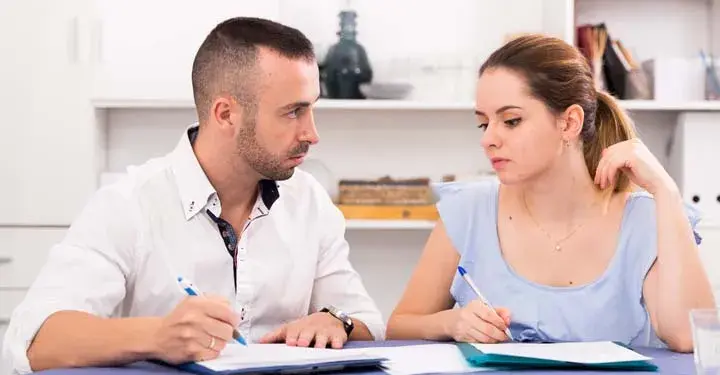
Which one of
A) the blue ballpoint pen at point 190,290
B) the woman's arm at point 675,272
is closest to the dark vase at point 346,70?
the woman's arm at point 675,272

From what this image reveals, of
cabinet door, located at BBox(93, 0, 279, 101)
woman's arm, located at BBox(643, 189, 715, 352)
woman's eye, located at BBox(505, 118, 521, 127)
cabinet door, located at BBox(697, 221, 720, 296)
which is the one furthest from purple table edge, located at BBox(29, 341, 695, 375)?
cabinet door, located at BBox(93, 0, 279, 101)


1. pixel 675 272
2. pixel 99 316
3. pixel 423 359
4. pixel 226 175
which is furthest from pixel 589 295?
pixel 99 316

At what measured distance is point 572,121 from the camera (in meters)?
2.06

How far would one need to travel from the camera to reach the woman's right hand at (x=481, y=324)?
1.76m

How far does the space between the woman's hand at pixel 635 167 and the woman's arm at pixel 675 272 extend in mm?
19

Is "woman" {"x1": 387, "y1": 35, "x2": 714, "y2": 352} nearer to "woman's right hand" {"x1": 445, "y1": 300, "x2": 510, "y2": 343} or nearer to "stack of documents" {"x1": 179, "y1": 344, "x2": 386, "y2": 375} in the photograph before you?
"woman's right hand" {"x1": 445, "y1": 300, "x2": 510, "y2": 343}

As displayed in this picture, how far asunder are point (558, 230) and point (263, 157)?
58cm

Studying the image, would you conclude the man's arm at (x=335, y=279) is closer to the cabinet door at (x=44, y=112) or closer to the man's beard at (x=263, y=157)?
the man's beard at (x=263, y=157)

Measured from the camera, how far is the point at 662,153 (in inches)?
144

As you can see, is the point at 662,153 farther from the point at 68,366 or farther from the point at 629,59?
the point at 68,366

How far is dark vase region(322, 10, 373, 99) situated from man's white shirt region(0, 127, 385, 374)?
129cm

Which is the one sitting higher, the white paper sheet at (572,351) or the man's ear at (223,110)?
the man's ear at (223,110)

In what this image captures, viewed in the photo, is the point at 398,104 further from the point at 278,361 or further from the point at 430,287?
Answer: the point at 278,361

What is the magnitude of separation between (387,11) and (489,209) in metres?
1.67
